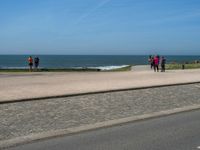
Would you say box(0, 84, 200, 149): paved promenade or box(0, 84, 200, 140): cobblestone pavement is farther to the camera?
box(0, 84, 200, 140): cobblestone pavement

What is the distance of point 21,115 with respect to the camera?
35.8 ft

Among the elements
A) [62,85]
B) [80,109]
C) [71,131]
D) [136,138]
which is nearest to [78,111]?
[80,109]

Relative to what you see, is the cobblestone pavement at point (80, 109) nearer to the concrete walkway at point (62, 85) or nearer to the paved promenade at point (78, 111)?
the paved promenade at point (78, 111)

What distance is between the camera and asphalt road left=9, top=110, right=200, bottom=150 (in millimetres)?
7863

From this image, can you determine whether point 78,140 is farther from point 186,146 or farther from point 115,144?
point 186,146

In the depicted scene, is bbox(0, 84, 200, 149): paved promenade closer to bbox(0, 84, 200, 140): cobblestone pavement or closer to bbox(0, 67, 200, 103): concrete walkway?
bbox(0, 84, 200, 140): cobblestone pavement

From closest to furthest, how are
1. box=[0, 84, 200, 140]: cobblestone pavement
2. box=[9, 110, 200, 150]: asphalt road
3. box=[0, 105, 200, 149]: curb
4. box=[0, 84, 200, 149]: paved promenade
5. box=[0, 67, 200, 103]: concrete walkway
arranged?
box=[9, 110, 200, 150]: asphalt road → box=[0, 105, 200, 149]: curb → box=[0, 84, 200, 149]: paved promenade → box=[0, 84, 200, 140]: cobblestone pavement → box=[0, 67, 200, 103]: concrete walkway

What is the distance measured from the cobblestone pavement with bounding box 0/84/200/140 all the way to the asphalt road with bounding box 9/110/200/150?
0.90 m

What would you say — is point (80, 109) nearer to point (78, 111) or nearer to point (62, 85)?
point (78, 111)

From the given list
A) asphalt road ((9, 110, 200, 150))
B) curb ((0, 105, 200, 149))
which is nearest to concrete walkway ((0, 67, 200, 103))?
curb ((0, 105, 200, 149))

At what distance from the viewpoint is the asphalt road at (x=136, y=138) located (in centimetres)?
786

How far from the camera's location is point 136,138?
8.62 metres

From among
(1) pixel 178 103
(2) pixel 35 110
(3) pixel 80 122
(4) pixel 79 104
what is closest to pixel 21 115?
(2) pixel 35 110

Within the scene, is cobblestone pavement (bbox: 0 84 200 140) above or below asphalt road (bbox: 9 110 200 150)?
above
